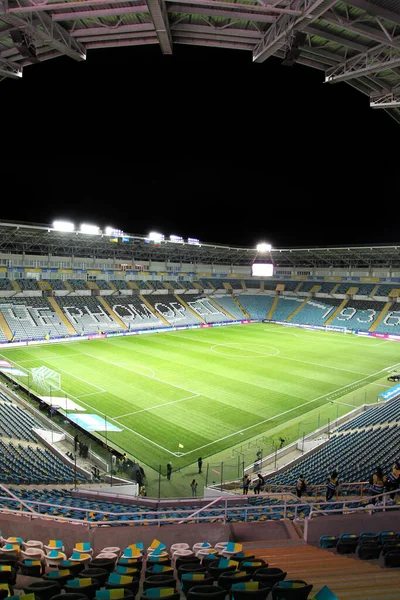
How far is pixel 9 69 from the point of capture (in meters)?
12.2

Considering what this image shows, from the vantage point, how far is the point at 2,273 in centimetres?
5003

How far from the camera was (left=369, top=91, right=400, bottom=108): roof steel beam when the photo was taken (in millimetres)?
12794

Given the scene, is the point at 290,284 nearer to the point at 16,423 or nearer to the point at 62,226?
the point at 62,226

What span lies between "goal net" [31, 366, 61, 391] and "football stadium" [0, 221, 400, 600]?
0.72 feet

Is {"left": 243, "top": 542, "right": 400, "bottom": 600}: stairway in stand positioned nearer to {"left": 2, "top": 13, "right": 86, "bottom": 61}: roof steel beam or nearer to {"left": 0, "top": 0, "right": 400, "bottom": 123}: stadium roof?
{"left": 0, "top": 0, "right": 400, "bottom": 123}: stadium roof

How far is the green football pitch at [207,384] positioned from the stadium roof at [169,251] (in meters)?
14.0

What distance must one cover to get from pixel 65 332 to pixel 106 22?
40.9 m

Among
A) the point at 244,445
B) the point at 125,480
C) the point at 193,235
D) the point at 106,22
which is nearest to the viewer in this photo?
the point at 106,22

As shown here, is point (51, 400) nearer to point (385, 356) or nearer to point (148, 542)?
point (148, 542)

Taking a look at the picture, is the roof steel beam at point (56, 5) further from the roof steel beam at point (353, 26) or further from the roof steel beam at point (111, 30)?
the roof steel beam at point (353, 26)

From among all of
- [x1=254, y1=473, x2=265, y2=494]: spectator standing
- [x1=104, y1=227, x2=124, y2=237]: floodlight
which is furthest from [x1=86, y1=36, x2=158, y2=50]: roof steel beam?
[x1=104, y1=227, x2=124, y2=237]: floodlight

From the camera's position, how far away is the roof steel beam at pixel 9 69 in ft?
38.7

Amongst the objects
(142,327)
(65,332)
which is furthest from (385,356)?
(65,332)

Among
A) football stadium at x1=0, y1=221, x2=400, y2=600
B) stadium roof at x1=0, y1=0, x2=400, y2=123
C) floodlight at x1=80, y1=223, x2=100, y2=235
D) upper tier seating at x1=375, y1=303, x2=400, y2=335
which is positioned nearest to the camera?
football stadium at x1=0, y1=221, x2=400, y2=600
